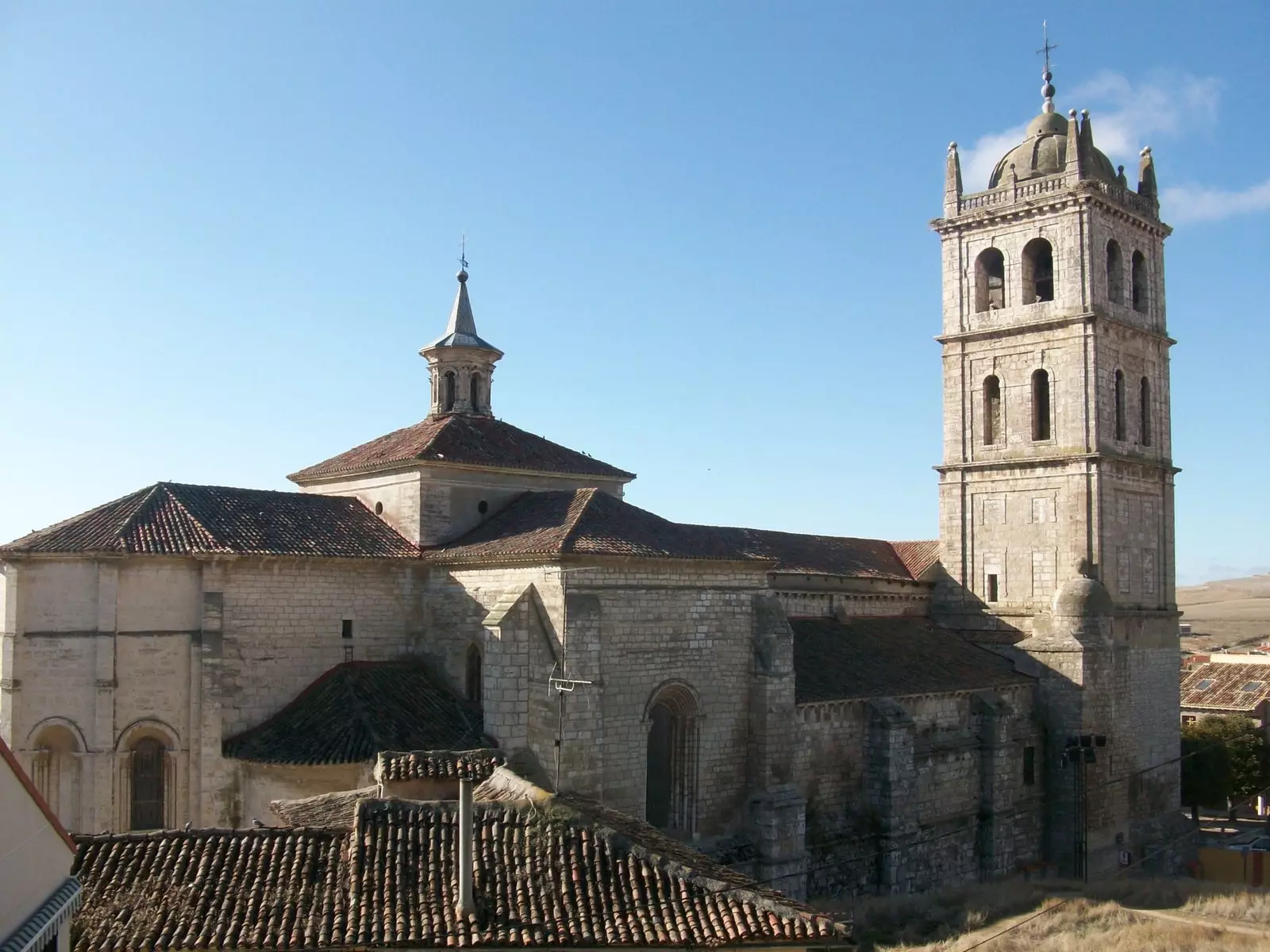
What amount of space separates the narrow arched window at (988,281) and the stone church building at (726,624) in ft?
0.35

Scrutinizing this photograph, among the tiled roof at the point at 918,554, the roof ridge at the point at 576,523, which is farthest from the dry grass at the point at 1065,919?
the tiled roof at the point at 918,554

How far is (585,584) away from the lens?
19.1m

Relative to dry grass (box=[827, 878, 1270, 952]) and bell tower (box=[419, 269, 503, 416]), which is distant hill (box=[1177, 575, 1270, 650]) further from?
bell tower (box=[419, 269, 503, 416])

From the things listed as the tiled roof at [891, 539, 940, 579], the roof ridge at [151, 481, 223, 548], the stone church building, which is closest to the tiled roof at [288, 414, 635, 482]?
the stone church building

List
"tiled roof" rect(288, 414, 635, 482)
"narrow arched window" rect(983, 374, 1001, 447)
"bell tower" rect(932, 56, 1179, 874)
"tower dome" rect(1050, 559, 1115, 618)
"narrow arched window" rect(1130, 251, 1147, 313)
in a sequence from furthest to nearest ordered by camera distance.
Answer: "narrow arched window" rect(1130, 251, 1147, 313) < "narrow arched window" rect(983, 374, 1001, 447) < "bell tower" rect(932, 56, 1179, 874) < "tower dome" rect(1050, 559, 1115, 618) < "tiled roof" rect(288, 414, 635, 482)

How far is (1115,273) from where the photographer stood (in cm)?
3031

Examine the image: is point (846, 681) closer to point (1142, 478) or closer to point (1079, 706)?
point (1079, 706)

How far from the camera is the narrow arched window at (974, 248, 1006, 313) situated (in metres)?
31.0

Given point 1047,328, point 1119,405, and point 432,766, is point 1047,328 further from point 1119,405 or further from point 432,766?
point 432,766

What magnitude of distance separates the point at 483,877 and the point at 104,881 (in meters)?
3.68

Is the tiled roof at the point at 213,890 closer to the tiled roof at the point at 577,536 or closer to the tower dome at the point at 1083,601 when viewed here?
the tiled roof at the point at 577,536

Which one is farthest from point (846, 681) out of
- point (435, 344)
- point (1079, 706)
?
point (435, 344)

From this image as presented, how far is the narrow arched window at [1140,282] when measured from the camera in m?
31.2

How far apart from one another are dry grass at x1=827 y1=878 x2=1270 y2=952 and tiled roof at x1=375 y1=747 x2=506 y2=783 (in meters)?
7.57
